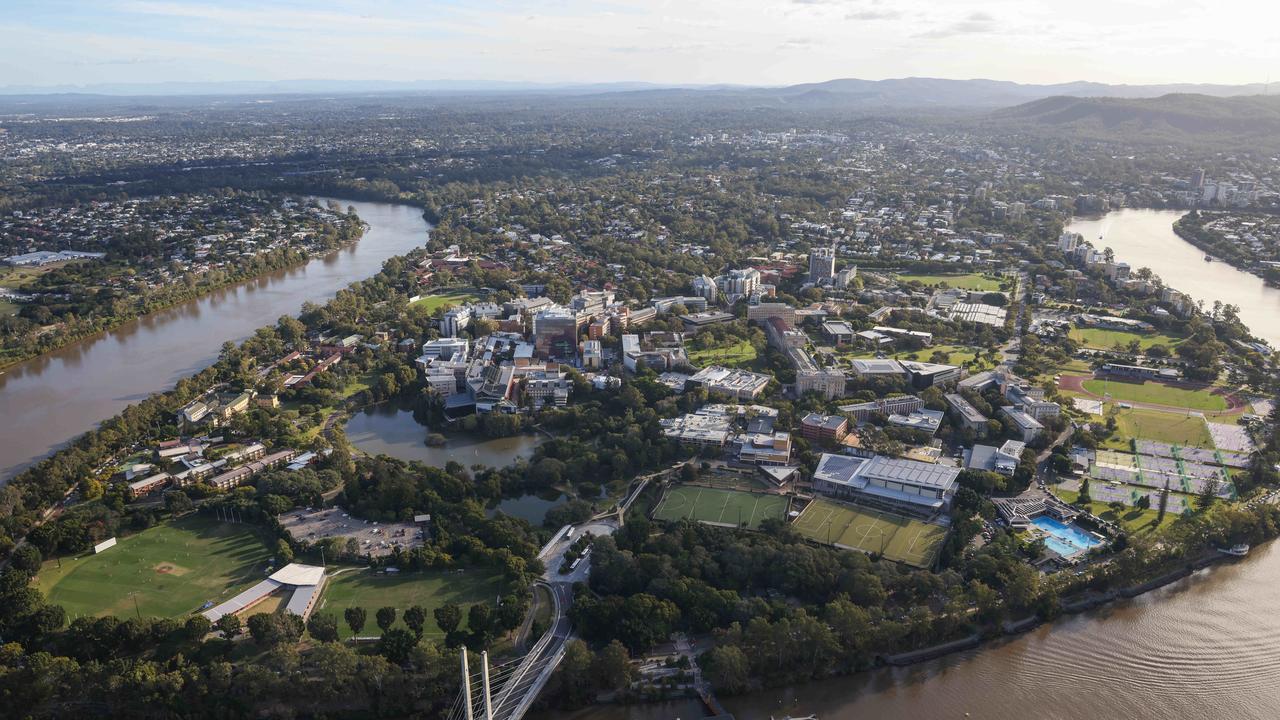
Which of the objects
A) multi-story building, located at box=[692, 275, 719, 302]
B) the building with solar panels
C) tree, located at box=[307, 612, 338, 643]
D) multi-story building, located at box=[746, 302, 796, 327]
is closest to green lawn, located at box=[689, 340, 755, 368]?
multi-story building, located at box=[746, 302, 796, 327]

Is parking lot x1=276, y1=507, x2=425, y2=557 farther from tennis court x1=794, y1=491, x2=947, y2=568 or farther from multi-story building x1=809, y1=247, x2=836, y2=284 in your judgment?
multi-story building x1=809, y1=247, x2=836, y2=284

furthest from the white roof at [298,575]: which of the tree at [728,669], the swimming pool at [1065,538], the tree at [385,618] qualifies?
the swimming pool at [1065,538]

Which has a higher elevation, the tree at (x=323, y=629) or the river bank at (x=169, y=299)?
the river bank at (x=169, y=299)

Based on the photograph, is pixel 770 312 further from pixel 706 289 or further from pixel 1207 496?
pixel 1207 496

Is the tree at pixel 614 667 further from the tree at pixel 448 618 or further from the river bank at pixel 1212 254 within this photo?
the river bank at pixel 1212 254

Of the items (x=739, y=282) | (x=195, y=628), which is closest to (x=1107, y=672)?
(x=195, y=628)

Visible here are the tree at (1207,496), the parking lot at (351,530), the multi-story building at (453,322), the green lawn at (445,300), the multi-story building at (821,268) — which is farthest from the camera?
the multi-story building at (821,268)
